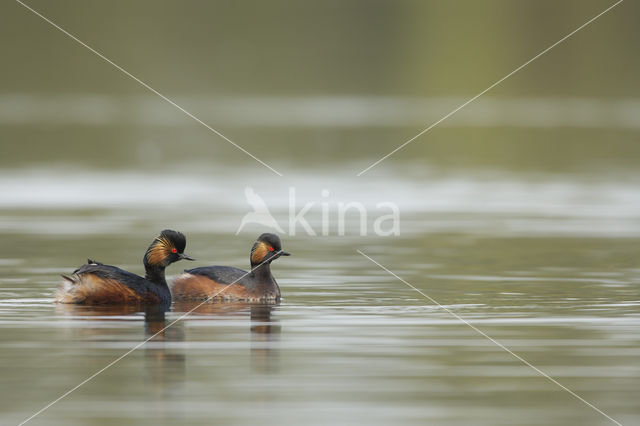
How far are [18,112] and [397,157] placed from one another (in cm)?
2115

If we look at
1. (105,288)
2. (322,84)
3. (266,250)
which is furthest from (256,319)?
(322,84)

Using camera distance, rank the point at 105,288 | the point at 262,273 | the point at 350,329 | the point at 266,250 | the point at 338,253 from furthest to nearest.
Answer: the point at 338,253, the point at 266,250, the point at 262,273, the point at 105,288, the point at 350,329

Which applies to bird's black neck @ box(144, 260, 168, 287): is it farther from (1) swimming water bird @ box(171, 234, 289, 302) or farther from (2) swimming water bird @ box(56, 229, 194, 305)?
(1) swimming water bird @ box(171, 234, 289, 302)

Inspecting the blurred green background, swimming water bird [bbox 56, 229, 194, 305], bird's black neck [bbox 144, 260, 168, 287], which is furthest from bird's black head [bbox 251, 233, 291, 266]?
the blurred green background

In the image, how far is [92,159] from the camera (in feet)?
126

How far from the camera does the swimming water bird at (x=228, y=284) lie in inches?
670

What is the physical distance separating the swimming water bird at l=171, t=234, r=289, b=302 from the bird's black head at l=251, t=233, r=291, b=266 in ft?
0.06

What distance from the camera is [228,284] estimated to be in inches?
677

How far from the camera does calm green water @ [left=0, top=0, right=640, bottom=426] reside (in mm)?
11805

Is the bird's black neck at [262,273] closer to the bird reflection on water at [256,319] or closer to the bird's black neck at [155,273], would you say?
the bird reflection on water at [256,319]

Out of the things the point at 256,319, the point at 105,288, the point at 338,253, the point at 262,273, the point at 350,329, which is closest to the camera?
the point at 350,329

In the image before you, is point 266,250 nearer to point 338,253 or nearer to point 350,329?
point 350,329

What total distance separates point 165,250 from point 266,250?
1.29 meters

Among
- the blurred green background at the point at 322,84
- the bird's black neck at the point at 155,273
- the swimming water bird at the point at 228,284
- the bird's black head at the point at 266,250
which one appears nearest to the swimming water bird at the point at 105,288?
the bird's black neck at the point at 155,273
